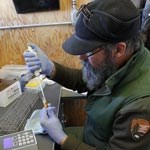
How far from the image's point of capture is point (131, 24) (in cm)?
100

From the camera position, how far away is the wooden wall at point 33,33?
6.59ft

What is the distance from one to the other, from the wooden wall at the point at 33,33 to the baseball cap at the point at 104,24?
3.32 feet

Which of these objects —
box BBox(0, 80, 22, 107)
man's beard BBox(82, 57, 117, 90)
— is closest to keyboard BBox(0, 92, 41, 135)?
box BBox(0, 80, 22, 107)

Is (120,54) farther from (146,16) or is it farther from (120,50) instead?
(146,16)

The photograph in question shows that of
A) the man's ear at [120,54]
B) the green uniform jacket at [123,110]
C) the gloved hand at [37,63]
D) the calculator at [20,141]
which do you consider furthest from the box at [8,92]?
the man's ear at [120,54]

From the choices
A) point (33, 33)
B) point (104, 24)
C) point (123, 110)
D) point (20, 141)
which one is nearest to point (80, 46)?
point (104, 24)

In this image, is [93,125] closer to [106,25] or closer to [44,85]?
[106,25]

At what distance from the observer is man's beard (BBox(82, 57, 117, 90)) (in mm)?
1083

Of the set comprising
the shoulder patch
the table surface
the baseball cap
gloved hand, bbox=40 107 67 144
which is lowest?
the table surface

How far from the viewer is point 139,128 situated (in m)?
0.93

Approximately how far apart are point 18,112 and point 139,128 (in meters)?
0.71

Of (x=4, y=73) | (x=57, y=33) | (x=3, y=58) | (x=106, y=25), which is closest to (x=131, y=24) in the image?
(x=106, y=25)

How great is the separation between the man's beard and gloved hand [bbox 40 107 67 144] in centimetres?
25

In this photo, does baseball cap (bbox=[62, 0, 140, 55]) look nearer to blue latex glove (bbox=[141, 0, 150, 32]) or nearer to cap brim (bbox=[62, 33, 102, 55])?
cap brim (bbox=[62, 33, 102, 55])
